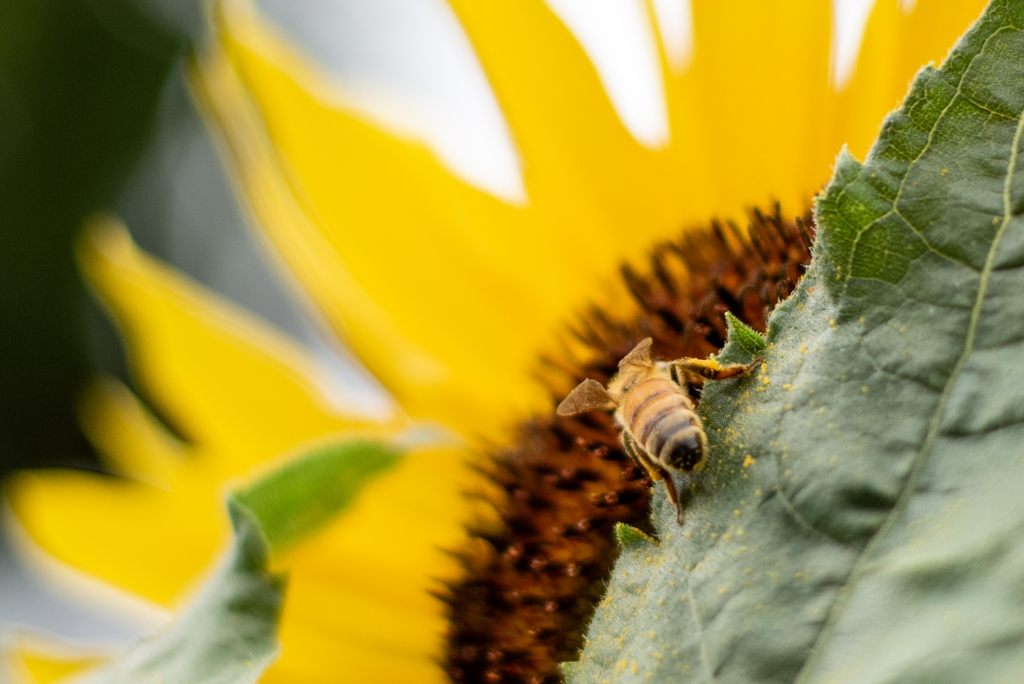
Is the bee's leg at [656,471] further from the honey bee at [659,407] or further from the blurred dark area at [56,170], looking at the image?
the blurred dark area at [56,170]

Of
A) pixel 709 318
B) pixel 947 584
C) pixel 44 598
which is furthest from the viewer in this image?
pixel 44 598

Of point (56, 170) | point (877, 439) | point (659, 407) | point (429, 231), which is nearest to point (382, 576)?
point (429, 231)

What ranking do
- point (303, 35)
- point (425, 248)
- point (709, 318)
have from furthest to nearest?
point (303, 35) < point (425, 248) < point (709, 318)

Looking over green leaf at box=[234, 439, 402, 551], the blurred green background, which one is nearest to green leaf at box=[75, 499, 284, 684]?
green leaf at box=[234, 439, 402, 551]

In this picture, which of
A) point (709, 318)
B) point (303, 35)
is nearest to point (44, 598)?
point (303, 35)

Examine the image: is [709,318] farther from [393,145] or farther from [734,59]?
[393,145]

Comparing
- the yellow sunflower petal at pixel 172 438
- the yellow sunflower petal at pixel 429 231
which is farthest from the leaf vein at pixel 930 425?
the yellow sunflower petal at pixel 172 438

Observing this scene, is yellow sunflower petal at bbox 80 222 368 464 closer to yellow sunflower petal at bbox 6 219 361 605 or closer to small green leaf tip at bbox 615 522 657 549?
yellow sunflower petal at bbox 6 219 361 605

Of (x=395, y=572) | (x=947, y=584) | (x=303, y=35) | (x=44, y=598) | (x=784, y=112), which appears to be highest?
(x=303, y=35)
